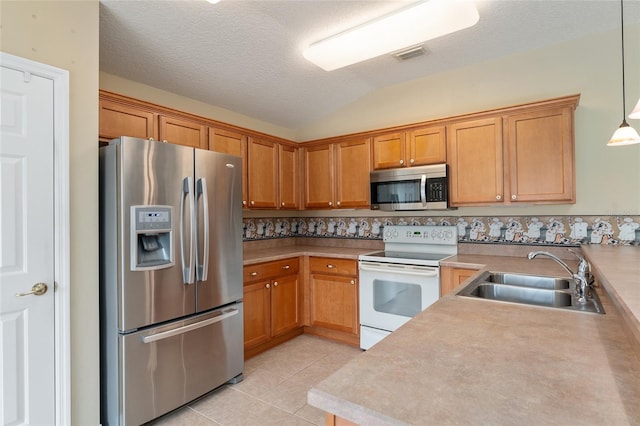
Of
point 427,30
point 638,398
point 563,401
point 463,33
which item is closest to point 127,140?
point 427,30

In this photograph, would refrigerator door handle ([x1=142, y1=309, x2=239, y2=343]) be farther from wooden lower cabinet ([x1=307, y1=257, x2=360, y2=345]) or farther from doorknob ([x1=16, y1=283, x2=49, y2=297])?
wooden lower cabinet ([x1=307, y1=257, x2=360, y2=345])

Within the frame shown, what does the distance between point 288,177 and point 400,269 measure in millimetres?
1723

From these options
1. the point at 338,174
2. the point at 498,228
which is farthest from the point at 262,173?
the point at 498,228

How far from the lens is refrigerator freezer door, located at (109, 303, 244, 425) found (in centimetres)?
200

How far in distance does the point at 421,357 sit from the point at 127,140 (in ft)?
6.46

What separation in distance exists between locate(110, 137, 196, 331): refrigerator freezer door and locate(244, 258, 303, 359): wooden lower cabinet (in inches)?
31.6

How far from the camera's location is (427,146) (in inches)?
126

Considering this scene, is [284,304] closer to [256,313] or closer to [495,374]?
[256,313]

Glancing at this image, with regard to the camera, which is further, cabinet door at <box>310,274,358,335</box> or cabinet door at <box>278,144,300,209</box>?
cabinet door at <box>278,144,300,209</box>

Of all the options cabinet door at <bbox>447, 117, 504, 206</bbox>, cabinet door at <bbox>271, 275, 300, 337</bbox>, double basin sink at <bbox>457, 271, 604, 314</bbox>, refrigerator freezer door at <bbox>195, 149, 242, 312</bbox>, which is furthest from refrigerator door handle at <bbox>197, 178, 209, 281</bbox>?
cabinet door at <bbox>447, 117, 504, 206</bbox>

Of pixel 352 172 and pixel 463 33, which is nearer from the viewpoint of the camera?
pixel 463 33

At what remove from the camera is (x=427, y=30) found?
7.52ft

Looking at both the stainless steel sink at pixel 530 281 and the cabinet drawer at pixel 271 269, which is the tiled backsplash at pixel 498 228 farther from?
the stainless steel sink at pixel 530 281

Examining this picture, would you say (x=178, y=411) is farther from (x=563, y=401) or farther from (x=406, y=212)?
(x=406, y=212)
